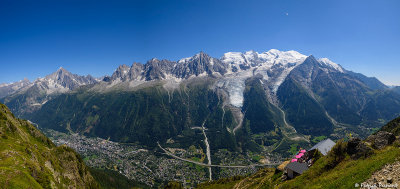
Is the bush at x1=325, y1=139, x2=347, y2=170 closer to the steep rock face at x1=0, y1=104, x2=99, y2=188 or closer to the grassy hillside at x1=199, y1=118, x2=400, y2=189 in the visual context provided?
the grassy hillside at x1=199, y1=118, x2=400, y2=189

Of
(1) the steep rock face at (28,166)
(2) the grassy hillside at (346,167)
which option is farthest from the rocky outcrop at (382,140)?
(1) the steep rock face at (28,166)

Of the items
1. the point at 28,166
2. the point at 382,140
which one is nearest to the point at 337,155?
the point at 382,140

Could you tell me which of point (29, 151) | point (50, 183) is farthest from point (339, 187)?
point (29, 151)

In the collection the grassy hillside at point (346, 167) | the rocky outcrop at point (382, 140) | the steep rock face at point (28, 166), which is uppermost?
the rocky outcrop at point (382, 140)

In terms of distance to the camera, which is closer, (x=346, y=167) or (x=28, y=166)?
(x=346, y=167)

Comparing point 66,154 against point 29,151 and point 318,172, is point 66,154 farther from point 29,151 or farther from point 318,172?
point 318,172

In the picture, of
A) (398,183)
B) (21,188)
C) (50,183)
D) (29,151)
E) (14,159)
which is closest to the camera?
(398,183)

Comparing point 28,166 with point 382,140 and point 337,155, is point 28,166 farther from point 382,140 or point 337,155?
point 382,140

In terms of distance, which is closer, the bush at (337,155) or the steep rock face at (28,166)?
the bush at (337,155)

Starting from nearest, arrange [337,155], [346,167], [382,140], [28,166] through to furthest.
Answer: [346,167], [382,140], [337,155], [28,166]

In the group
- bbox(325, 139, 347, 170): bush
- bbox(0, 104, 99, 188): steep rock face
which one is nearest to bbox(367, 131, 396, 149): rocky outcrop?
bbox(325, 139, 347, 170): bush

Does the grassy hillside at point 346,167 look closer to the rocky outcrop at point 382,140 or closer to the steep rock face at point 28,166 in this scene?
the rocky outcrop at point 382,140
